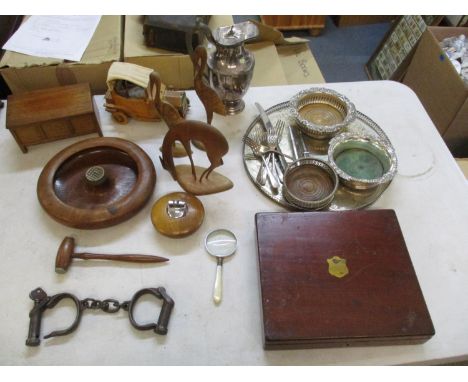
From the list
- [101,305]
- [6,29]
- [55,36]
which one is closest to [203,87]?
[101,305]

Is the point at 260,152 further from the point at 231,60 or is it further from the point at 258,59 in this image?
the point at 258,59

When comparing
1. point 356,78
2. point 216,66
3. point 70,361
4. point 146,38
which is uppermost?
point 216,66

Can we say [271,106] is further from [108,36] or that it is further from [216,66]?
[108,36]

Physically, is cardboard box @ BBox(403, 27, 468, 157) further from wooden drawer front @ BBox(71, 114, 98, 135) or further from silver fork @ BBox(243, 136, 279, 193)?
wooden drawer front @ BBox(71, 114, 98, 135)

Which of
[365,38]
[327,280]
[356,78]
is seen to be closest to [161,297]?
[327,280]

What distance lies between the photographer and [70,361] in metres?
0.73

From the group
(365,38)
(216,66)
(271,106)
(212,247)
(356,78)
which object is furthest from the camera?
(365,38)

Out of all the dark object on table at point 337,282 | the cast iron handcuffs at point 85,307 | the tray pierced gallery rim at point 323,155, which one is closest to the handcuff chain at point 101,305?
the cast iron handcuffs at point 85,307

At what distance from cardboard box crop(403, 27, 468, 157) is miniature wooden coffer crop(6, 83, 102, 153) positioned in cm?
126

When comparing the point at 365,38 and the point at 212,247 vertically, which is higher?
the point at 212,247

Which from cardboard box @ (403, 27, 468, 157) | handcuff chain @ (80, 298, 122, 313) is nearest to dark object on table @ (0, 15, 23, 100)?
handcuff chain @ (80, 298, 122, 313)

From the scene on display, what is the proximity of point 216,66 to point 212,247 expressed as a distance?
467mm

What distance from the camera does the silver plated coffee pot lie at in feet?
3.19

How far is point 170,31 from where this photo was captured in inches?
50.7
